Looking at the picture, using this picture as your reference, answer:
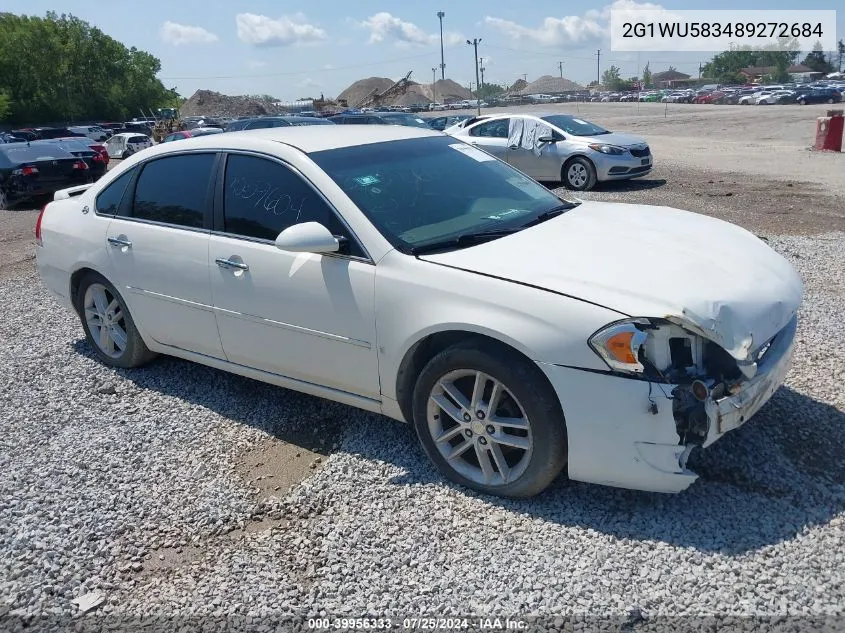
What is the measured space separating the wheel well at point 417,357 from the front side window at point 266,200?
765 millimetres

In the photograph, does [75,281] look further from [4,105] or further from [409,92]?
[409,92]

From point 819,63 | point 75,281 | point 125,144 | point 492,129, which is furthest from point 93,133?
point 819,63

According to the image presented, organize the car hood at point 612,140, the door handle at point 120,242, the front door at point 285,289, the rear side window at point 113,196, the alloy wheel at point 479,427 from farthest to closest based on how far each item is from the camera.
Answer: the car hood at point 612,140, the rear side window at point 113,196, the door handle at point 120,242, the front door at point 285,289, the alloy wheel at point 479,427

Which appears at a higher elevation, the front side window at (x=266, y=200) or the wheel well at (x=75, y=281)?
the front side window at (x=266, y=200)

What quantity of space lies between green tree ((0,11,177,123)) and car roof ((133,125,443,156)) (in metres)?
81.5

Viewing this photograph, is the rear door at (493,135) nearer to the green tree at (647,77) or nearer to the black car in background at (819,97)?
the black car in background at (819,97)

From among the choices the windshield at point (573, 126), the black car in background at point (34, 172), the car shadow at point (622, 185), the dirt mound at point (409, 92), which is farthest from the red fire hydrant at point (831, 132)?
the dirt mound at point (409, 92)

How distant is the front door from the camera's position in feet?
11.7

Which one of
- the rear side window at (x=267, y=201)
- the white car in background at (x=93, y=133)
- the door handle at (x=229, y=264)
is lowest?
the door handle at (x=229, y=264)

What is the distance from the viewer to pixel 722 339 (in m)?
2.85

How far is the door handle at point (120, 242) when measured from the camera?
4.65 m

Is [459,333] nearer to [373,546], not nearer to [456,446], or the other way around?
[456,446]

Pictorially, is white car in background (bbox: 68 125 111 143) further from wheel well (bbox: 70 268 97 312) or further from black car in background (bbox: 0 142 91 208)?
wheel well (bbox: 70 268 97 312)

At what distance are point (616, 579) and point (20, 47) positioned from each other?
88418 millimetres
